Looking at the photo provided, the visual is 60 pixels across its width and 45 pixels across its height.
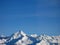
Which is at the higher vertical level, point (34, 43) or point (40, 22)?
point (40, 22)

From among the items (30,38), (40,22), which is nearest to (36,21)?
(40,22)

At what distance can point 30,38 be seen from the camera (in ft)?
6.92

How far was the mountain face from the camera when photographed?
1984 mm

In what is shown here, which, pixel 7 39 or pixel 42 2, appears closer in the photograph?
pixel 7 39

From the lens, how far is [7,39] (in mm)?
1979

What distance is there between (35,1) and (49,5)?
0.19 m

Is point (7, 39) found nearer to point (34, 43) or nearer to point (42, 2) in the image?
point (34, 43)

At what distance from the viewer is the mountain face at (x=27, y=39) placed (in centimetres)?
198

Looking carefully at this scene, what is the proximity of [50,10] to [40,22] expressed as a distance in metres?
0.21

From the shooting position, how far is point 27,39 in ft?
7.08

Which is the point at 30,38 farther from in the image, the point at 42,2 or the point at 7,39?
the point at 42,2

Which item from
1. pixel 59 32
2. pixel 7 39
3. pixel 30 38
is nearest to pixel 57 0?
pixel 59 32

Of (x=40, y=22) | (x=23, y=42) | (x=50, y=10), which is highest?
(x=50, y=10)

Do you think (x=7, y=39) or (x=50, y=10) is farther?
(x=50, y=10)
